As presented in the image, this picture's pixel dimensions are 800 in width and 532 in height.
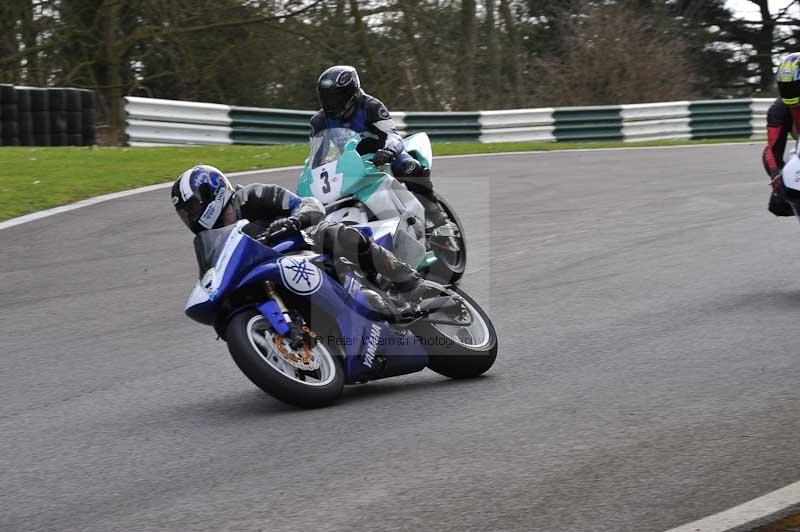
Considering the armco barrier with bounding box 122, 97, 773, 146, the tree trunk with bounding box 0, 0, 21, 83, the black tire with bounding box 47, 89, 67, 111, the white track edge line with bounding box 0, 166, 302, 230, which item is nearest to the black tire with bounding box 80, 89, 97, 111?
the black tire with bounding box 47, 89, 67, 111

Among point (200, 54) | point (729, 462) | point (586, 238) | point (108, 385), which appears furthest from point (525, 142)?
point (729, 462)

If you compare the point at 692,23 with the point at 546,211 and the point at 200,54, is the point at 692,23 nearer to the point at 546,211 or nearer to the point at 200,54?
the point at 200,54

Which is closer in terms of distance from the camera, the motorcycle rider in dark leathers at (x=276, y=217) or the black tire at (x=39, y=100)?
the motorcycle rider in dark leathers at (x=276, y=217)

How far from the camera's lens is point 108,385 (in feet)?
22.2

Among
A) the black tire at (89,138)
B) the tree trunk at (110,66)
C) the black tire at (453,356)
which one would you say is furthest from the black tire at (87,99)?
the black tire at (453,356)

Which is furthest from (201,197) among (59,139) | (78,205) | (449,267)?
(59,139)

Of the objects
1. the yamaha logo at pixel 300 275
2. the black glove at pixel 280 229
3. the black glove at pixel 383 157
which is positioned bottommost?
the yamaha logo at pixel 300 275

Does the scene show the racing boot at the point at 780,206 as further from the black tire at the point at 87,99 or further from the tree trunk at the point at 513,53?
the tree trunk at the point at 513,53

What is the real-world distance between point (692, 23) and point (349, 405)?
108 feet

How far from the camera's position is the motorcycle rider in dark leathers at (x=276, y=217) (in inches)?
233

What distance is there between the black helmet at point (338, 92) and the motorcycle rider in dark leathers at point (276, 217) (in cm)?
225

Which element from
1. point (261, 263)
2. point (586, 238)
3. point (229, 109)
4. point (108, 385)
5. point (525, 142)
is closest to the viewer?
point (261, 263)

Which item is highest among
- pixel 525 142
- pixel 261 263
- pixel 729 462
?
pixel 261 263

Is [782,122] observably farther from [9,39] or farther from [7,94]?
[9,39]
